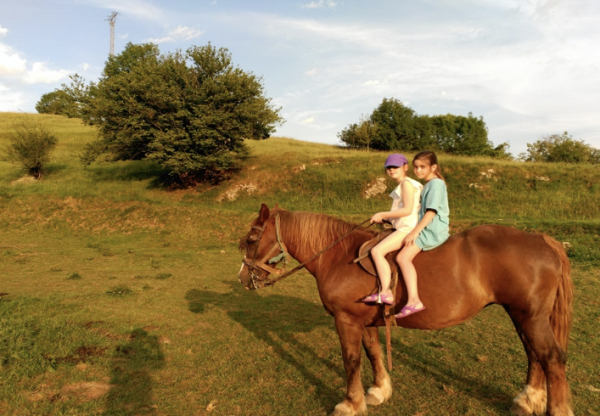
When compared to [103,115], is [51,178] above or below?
below

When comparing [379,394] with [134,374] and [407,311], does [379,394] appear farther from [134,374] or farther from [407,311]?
[134,374]

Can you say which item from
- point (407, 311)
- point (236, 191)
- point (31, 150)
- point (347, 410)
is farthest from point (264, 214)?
point (31, 150)

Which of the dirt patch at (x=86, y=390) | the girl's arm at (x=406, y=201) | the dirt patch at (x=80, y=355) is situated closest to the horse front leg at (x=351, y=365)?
the girl's arm at (x=406, y=201)

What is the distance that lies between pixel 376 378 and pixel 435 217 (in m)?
2.37

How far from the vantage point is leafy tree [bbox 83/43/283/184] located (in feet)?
78.0

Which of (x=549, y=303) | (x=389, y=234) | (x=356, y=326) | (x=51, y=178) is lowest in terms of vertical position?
(x=51, y=178)

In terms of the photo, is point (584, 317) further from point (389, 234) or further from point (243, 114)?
point (243, 114)

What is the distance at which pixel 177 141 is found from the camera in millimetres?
23812

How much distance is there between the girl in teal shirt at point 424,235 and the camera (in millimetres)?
4074

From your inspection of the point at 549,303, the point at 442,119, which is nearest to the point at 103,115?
the point at 549,303

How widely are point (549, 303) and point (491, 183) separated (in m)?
19.7

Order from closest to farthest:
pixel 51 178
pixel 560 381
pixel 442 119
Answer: pixel 560 381, pixel 51 178, pixel 442 119

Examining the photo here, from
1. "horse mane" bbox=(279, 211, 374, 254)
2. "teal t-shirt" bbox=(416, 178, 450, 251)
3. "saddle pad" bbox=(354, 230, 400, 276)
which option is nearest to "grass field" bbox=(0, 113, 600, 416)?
"saddle pad" bbox=(354, 230, 400, 276)

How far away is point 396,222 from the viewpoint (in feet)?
14.4
